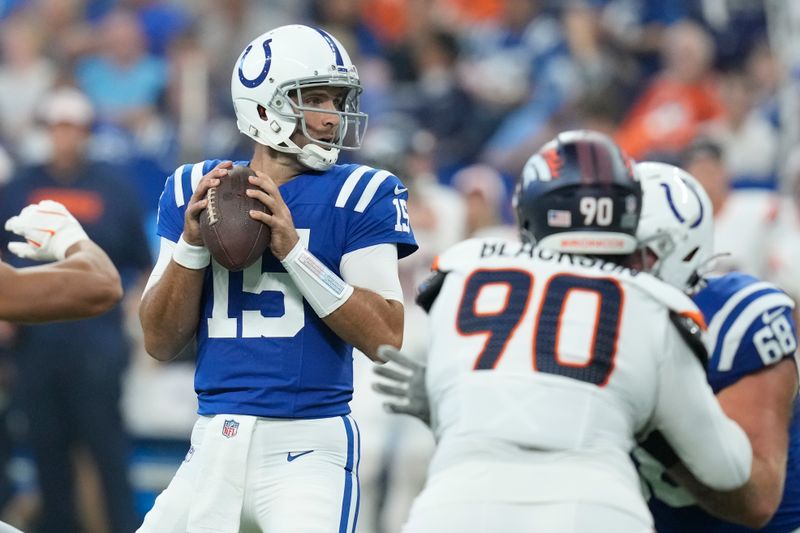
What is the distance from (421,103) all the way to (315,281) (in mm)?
6356

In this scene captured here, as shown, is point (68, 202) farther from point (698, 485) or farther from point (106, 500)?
point (698, 485)

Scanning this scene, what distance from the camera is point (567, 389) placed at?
9.43 feet

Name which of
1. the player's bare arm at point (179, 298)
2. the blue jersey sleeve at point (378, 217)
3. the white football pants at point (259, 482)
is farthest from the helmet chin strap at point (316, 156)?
the white football pants at point (259, 482)

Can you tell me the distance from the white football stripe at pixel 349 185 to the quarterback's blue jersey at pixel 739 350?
3.26 feet

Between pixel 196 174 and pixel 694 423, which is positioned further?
pixel 196 174

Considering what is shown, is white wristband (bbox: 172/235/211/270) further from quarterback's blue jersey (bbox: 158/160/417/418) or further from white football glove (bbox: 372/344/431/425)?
white football glove (bbox: 372/344/431/425)

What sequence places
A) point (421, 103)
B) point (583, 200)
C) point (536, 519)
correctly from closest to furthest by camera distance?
point (536, 519), point (583, 200), point (421, 103)

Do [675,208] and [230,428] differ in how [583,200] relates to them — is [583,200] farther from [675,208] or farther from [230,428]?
[230,428]

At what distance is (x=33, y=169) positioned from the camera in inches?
319

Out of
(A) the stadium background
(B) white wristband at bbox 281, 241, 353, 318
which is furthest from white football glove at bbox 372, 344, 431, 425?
(A) the stadium background

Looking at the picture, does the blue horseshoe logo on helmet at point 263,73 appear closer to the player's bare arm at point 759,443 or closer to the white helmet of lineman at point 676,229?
the white helmet of lineman at point 676,229

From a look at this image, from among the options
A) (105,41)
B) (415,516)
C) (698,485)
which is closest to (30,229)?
(415,516)

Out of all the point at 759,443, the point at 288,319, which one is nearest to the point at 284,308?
the point at 288,319

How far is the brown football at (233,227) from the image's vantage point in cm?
355
